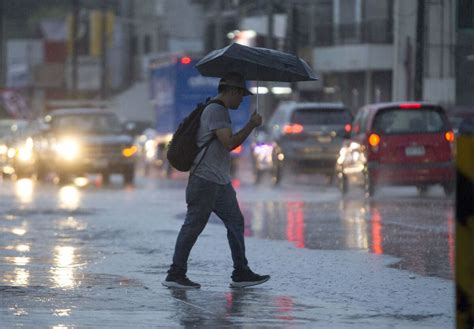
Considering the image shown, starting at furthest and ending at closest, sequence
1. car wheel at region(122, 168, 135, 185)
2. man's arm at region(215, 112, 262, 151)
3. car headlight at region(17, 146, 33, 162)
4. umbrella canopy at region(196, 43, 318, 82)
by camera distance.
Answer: car headlight at region(17, 146, 33, 162), car wheel at region(122, 168, 135, 185), umbrella canopy at region(196, 43, 318, 82), man's arm at region(215, 112, 262, 151)

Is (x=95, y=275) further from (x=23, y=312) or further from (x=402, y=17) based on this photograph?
(x=402, y=17)

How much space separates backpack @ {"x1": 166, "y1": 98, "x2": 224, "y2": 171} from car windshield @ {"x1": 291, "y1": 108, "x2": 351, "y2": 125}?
819 inches

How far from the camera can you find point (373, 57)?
59281 millimetres

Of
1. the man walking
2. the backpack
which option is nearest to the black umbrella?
the man walking

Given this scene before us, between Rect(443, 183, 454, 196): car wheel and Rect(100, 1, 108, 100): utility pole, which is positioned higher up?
Rect(100, 1, 108, 100): utility pole

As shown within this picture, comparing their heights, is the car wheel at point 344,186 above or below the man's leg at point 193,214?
below

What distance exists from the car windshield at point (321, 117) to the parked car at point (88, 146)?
424cm

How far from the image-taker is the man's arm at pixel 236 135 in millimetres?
12148

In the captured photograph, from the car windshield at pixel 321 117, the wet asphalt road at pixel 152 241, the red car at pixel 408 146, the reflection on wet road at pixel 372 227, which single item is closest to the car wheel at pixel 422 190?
the wet asphalt road at pixel 152 241

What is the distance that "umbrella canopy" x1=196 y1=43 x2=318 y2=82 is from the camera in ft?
41.7

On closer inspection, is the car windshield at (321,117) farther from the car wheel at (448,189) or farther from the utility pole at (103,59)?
the utility pole at (103,59)

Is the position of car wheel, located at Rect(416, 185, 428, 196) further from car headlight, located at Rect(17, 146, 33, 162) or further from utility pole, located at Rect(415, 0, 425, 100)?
car headlight, located at Rect(17, 146, 33, 162)

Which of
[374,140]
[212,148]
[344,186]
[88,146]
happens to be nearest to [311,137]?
[344,186]

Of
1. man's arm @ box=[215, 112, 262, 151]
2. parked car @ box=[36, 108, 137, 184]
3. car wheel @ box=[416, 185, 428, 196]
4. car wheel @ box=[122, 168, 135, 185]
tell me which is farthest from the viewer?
car wheel @ box=[122, 168, 135, 185]
